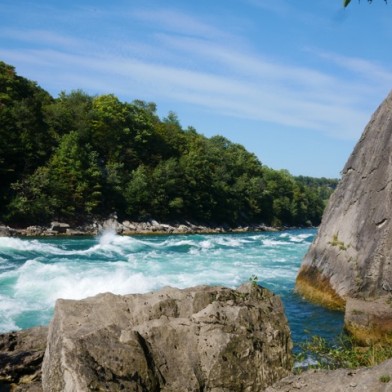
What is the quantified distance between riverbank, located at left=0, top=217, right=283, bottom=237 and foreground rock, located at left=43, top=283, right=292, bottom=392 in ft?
113

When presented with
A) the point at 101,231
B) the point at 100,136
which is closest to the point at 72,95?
the point at 100,136

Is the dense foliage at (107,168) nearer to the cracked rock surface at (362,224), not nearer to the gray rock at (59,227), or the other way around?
the gray rock at (59,227)

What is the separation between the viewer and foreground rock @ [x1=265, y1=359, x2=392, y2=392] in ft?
14.4

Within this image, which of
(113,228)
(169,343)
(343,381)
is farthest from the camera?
(113,228)

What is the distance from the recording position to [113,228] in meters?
52.5

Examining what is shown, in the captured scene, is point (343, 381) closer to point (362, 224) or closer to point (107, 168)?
point (362, 224)

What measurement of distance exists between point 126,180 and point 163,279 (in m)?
44.6

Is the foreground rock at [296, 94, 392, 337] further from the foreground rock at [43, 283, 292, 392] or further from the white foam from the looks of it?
the white foam

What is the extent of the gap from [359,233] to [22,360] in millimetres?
12903

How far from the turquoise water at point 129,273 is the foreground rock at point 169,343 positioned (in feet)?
7.42

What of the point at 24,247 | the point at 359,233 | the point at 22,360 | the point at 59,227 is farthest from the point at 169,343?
the point at 59,227

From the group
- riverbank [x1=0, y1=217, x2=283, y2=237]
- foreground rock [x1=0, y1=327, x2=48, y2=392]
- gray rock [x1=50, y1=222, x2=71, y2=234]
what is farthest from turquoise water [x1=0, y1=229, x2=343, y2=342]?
gray rock [x1=50, y1=222, x2=71, y2=234]

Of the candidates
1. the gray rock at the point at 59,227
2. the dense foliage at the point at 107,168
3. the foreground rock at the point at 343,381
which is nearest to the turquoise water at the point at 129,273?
the foreground rock at the point at 343,381

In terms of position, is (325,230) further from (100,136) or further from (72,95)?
(72,95)
